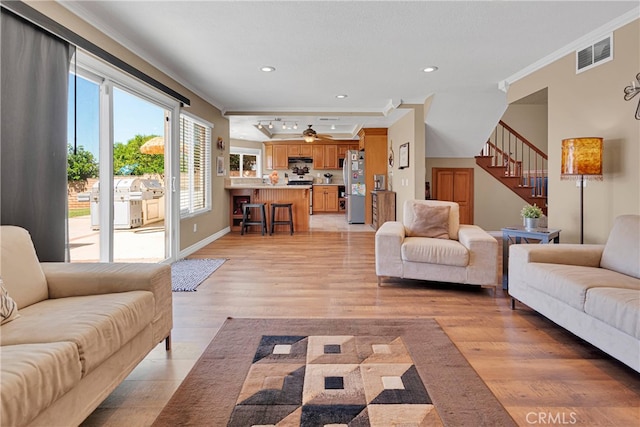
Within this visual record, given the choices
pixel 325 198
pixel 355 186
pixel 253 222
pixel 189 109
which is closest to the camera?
pixel 189 109

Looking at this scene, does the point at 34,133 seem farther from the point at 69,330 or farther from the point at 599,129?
the point at 599,129

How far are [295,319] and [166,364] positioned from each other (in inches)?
38.5

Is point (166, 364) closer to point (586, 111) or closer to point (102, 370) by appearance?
point (102, 370)

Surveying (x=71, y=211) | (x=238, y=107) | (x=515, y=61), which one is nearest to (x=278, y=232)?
(x=238, y=107)

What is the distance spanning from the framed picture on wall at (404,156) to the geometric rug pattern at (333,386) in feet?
16.4

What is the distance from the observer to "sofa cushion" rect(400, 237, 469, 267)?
3.43 m

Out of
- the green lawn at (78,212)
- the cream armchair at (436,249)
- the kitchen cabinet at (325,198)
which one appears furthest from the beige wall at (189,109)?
the kitchen cabinet at (325,198)

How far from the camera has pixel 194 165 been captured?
5.80m

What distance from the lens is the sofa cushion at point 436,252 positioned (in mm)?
3432

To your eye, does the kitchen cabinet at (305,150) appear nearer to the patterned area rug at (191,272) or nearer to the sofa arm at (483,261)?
the patterned area rug at (191,272)

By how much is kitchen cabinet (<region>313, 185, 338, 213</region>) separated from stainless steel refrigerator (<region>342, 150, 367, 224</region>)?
279 cm

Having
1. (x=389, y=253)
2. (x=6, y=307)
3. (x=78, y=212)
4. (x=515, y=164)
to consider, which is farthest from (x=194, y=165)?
(x=515, y=164)

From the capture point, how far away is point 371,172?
29.9ft

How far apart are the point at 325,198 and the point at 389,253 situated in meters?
8.60
